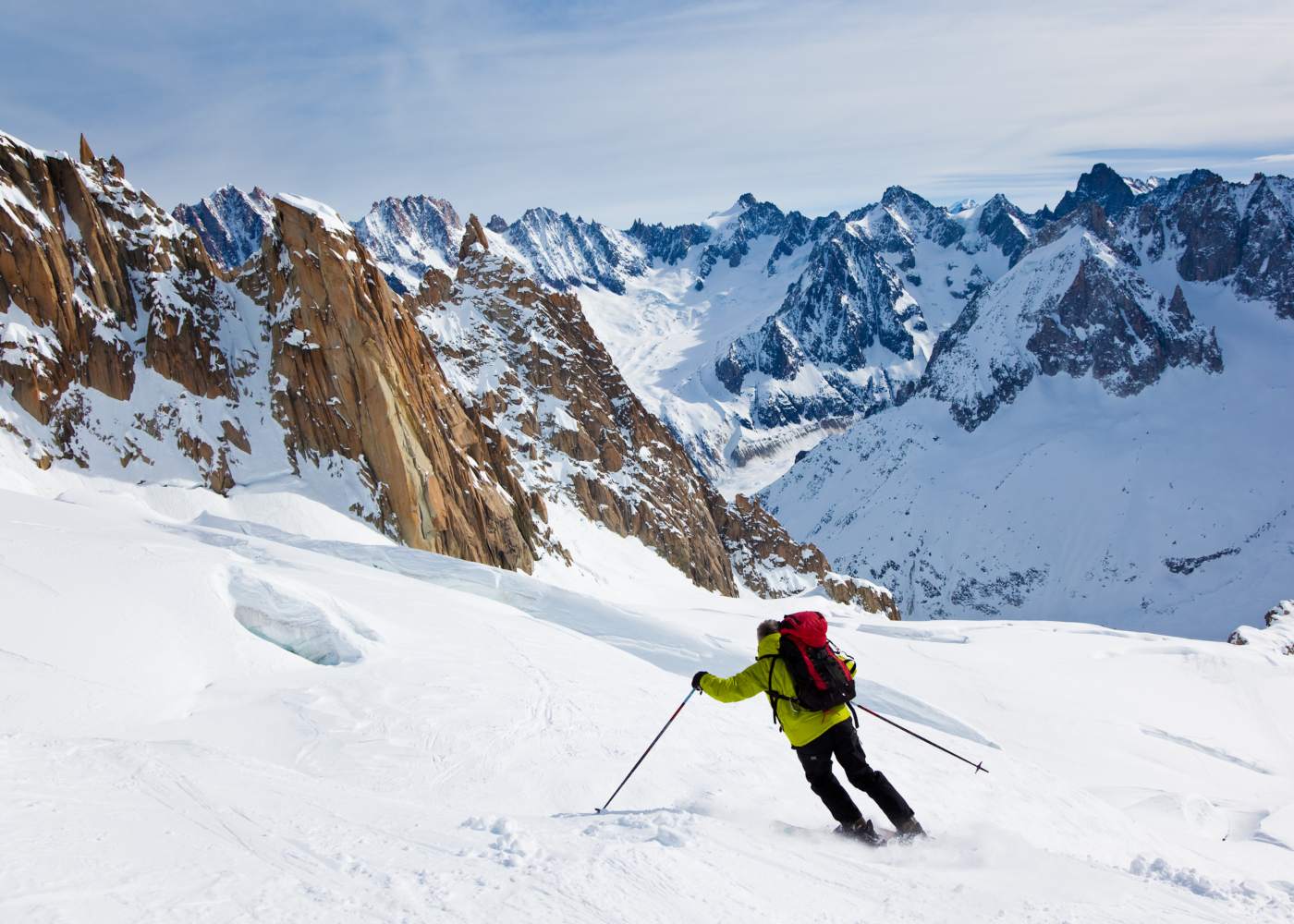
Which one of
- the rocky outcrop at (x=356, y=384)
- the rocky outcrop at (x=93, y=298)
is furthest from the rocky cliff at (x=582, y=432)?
the rocky outcrop at (x=93, y=298)

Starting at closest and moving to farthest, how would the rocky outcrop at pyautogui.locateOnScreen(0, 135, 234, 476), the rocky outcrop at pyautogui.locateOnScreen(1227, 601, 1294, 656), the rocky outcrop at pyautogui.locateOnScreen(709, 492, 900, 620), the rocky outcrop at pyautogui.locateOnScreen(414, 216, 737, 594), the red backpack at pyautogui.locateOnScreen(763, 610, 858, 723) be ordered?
the red backpack at pyautogui.locateOnScreen(763, 610, 858, 723) → the rocky outcrop at pyautogui.locateOnScreen(0, 135, 234, 476) → the rocky outcrop at pyautogui.locateOnScreen(1227, 601, 1294, 656) → the rocky outcrop at pyautogui.locateOnScreen(414, 216, 737, 594) → the rocky outcrop at pyautogui.locateOnScreen(709, 492, 900, 620)

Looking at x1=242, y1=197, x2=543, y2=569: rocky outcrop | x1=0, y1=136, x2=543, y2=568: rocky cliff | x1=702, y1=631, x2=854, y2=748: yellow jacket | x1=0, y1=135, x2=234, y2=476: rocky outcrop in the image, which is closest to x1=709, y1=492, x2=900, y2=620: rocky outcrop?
x1=242, y1=197, x2=543, y2=569: rocky outcrop

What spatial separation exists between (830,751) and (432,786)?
3985 millimetres

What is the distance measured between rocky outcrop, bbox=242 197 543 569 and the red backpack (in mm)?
39312

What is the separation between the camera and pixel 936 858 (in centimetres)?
680

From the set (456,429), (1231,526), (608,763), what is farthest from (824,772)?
(1231,526)

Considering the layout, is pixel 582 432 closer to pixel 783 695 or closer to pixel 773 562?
pixel 773 562

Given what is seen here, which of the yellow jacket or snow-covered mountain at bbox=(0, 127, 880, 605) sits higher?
snow-covered mountain at bbox=(0, 127, 880, 605)

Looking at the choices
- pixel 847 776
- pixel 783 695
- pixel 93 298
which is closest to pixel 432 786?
pixel 783 695

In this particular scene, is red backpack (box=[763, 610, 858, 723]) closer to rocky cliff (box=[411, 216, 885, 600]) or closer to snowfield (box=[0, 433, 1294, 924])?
snowfield (box=[0, 433, 1294, 924])

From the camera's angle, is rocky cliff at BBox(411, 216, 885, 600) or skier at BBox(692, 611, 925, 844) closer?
skier at BBox(692, 611, 925, 844)

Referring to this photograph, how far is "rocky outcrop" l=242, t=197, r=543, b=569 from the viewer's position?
147ft

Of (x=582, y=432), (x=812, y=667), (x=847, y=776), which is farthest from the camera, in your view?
(x=582, y=432)

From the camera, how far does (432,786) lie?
26.1ft
